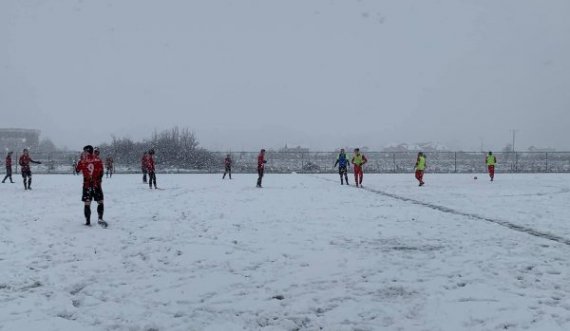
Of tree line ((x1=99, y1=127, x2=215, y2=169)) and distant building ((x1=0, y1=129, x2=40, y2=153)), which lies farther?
distant building ((x1=0, y1=129, x2=40, y2=153))

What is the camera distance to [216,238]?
8977mm

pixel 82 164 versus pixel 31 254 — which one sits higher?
pixel 82 164

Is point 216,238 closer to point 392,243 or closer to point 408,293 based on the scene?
point 392,243

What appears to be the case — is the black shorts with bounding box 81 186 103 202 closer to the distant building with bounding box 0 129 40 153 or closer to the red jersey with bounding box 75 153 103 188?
the red jersey with bounding box 75 153 103 188

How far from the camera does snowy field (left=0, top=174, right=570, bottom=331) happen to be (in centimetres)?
475

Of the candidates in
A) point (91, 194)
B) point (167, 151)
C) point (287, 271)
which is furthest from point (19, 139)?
point (287, 271)

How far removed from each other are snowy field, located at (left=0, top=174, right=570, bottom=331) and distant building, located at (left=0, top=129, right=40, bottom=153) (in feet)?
353

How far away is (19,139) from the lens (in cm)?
10862

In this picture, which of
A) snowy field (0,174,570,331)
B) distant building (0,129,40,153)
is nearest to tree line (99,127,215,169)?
snowy field (0,174,570,331)

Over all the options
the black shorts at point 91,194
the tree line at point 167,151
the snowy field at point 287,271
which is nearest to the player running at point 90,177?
the black shorts at point 91,194

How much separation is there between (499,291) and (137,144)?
47.2 m

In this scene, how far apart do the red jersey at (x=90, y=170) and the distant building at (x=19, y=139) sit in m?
106

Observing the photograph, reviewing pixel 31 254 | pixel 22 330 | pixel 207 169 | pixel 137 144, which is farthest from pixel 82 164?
pixel 137 144

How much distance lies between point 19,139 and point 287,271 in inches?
4654
